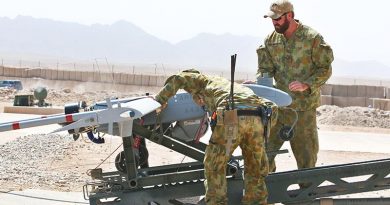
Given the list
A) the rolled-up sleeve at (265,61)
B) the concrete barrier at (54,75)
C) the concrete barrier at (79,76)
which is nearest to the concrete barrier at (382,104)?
the rolled-up sleeve at (265,61)

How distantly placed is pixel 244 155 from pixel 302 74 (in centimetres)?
137

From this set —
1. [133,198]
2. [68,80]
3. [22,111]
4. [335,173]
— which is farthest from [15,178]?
[68,80]

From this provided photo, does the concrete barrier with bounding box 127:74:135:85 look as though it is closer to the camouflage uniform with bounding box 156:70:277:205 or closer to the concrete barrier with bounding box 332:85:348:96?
the concrete barrier with bounding box 332:85:348:96

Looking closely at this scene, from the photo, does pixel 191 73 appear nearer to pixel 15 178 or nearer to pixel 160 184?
pixel 160 184

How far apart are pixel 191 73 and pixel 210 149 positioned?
0.78m

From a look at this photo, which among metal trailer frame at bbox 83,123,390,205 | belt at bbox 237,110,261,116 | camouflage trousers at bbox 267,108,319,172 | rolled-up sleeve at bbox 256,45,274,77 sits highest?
rolled-up sleeve at bbox 256,45,274,77

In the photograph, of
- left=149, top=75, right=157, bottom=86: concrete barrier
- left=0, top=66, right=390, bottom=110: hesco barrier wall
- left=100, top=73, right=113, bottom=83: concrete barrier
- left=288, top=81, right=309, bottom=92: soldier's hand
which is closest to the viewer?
left=288, top=81, right=309, bottom=92: soldier's hand

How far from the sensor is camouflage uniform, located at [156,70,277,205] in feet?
18.2

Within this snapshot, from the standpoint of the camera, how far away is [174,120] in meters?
6.41

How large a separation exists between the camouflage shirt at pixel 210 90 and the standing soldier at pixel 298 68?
35.3 inches

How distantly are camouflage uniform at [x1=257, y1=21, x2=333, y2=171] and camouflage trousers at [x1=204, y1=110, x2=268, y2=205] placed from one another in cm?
111

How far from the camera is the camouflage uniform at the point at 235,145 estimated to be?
5539 millimetres

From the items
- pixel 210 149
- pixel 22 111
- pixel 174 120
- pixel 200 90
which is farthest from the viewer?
pixel 22 111

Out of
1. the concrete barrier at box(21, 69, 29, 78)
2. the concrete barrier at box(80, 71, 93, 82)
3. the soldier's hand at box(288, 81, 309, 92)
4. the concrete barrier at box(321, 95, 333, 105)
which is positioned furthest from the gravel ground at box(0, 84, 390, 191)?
the concrete barrier at box(21, 69, 29, 78)
